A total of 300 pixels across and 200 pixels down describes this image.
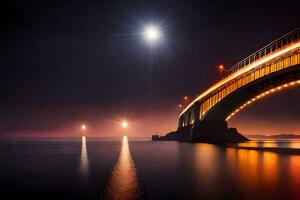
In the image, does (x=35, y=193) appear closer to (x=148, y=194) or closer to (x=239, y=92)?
(x=148, y=194)

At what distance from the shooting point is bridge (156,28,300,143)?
54344 mm

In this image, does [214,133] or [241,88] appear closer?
[241,88]

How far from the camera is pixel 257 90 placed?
71.7 m

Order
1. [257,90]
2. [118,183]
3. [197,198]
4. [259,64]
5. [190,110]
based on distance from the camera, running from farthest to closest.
Result: 1. [190,110]
2. [257,90]
3. [259,64]
4. [118,183]
5. [197,198]

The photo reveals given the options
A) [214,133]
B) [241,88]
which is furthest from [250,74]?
[214,133]

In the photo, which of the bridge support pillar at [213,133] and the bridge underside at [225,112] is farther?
the bridge support pillar at [213,133]

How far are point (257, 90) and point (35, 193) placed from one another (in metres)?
63.4

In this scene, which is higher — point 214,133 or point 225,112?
point 225,112

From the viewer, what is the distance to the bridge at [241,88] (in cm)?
5434

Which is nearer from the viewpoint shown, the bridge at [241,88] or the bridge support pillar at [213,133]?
the bridge at [241,88]

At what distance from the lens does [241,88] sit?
69125 millimetres

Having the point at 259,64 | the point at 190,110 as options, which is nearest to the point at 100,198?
the point at 259,64

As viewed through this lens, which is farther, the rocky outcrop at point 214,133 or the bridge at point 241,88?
the rocky outcrop at point 214,133

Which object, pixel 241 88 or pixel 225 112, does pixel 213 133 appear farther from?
pixel 241 88
